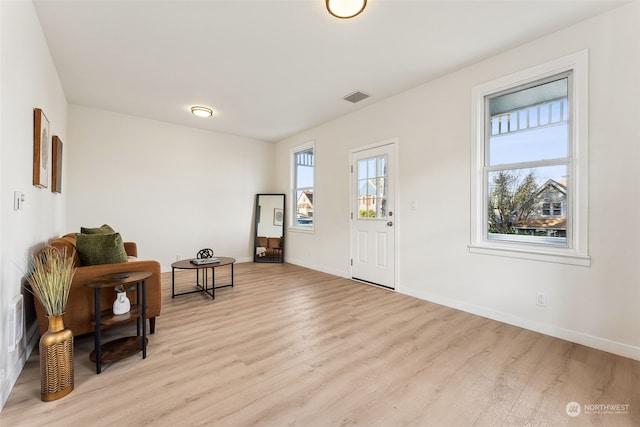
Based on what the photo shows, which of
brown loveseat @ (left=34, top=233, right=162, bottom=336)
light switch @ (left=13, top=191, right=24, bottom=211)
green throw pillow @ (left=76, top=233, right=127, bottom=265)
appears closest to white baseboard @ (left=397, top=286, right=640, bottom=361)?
brown loveseat @ (left=34, top=233, right=162, bottom=336)

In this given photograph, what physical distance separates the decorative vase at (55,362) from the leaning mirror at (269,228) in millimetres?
4336

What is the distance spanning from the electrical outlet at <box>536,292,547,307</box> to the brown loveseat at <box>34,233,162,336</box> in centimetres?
344

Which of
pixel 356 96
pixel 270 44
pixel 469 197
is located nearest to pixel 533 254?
pixel 469 197

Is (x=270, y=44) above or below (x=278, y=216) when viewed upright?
above

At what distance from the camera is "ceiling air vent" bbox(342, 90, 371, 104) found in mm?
3797

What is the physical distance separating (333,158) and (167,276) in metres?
3.41

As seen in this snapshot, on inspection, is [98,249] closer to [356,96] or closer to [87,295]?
[87,295]

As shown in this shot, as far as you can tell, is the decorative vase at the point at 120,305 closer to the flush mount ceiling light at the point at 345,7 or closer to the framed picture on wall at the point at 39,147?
the framed picture on wall at the point at 39,147

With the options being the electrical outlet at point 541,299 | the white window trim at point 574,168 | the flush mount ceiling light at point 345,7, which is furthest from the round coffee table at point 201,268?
the electrical outlet at point 541,299

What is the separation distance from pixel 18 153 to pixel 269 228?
434 centimetres

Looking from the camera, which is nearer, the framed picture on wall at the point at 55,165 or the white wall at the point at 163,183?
the framed picture on wall at the point at 55,165

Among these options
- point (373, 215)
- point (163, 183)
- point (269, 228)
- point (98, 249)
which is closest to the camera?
point (98, 249)

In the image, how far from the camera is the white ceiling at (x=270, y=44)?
7.39ft

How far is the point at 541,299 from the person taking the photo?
2.58 m
